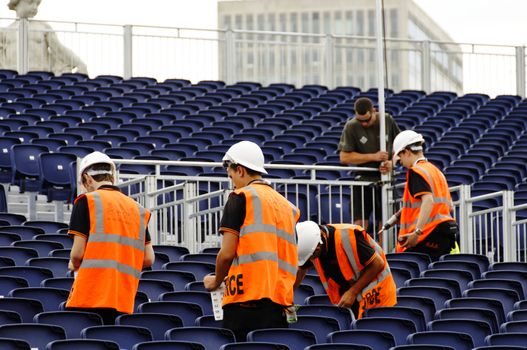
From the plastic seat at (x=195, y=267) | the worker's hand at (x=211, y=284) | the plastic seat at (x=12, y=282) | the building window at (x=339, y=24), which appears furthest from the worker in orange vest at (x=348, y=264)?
the building window at (x=339, y=24)

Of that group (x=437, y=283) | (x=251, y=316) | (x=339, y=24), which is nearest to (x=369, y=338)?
(x=251, y=316)

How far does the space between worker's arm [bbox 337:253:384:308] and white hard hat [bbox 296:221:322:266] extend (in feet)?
1.81

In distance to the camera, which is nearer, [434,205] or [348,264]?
[348,264]

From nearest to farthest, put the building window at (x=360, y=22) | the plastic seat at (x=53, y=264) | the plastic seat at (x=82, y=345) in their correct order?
the plastic seat at (x=82, y=345) → the plastic seat at (x=53, y=264) → the building window at (x=360, y=22)

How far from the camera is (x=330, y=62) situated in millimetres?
31312

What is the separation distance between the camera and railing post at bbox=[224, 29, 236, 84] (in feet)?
98.9

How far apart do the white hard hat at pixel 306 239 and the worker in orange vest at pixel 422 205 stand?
127 inches

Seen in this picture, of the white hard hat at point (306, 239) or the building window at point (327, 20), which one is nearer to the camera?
the white hard hat at point (306, 239)

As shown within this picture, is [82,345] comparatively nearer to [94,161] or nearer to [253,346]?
[253,346]

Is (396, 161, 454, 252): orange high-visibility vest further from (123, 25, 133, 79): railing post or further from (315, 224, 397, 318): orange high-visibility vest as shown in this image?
(123, 25, 133, 79): railing post

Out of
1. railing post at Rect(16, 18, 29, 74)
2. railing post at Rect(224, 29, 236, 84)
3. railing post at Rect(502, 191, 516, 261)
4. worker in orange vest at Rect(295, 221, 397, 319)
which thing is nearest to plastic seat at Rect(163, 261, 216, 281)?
worker in orange vest at Rect(295, 221, 397, 319)

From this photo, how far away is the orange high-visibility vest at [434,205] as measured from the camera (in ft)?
50.3

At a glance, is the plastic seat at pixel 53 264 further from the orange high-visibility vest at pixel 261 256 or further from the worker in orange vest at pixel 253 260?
the orange high-visibility vest at pixel 261 256

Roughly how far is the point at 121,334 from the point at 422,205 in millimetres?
5127
